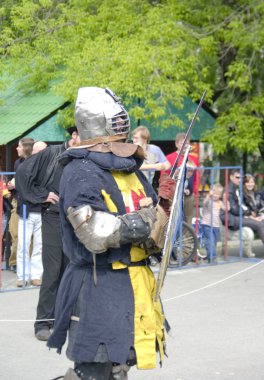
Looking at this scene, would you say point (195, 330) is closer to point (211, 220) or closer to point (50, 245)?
point (50, 245)

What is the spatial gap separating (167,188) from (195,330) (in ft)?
11.5

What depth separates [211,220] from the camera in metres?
11.5

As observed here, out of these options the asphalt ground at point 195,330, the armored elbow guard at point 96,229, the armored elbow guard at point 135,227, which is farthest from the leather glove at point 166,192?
the asphalt ground at point 195,330

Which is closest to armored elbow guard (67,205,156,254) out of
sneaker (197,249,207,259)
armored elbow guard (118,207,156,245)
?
armored elbow guard (118,207,156,245)

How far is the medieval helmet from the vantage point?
14.2 feet

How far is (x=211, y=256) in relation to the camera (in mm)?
11609

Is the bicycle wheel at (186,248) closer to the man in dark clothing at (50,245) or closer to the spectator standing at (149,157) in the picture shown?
the spectator standing at (149,157)

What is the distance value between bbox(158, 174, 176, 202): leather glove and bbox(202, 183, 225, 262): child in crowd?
711cm

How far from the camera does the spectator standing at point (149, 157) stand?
34.1 feet

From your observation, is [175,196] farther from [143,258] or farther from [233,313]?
[233,313]

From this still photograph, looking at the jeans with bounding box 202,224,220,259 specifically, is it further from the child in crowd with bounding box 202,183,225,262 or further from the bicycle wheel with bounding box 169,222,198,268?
the bicycle wheel with bounding box 169,222,198,268

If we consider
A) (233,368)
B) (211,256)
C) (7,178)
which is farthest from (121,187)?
(211,256)

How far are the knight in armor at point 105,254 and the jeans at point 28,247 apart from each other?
5256 mm

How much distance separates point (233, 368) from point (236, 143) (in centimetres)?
834
